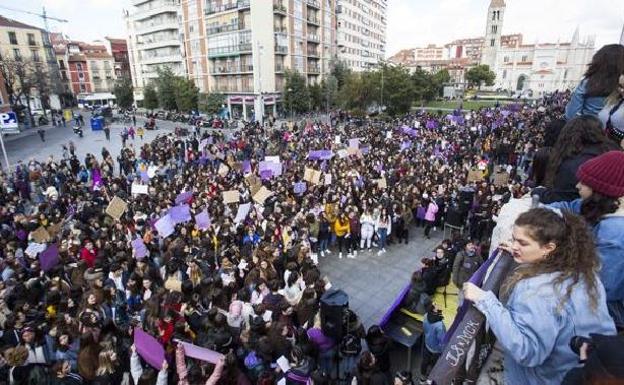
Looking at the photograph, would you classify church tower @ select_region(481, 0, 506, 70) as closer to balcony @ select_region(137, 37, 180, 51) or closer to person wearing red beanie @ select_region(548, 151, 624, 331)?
balcony @ select_region(137, 37, 180, 51)

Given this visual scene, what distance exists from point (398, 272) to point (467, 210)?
357 cm

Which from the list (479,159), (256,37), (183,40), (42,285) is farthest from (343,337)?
(183,40)

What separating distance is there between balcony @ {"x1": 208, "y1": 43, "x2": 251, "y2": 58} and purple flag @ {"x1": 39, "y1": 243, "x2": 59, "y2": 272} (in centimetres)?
4178

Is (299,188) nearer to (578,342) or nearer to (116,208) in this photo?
(116,208)

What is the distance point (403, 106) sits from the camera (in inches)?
1738

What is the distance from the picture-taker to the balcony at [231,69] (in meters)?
47.2

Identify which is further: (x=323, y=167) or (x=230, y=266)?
(x=323, y=167)

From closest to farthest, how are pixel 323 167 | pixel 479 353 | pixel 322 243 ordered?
pixel 479 353 < pixel 322 243 < pixel 323 167

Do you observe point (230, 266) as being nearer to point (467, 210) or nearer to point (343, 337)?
point (343, 337)

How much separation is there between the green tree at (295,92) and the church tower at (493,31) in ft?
247

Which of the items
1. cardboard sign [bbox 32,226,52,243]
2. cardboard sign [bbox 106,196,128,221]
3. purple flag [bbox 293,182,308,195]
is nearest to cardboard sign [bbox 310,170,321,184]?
purple flag [bbox 293,182,308,195]

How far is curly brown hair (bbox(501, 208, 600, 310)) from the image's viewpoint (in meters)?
1.96

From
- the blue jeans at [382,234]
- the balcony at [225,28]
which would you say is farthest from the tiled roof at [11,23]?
the blue jeans at [382,234]

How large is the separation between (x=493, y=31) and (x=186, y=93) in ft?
288
